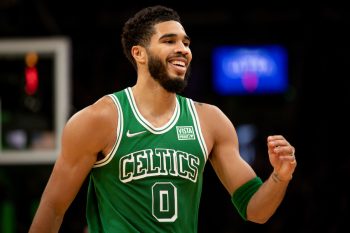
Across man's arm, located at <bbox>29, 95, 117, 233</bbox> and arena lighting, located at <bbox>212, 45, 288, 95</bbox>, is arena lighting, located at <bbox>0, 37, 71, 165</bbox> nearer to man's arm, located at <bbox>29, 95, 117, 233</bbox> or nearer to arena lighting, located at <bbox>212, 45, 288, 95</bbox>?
arena lighting, located at <bbox>212, 45, 288, 95</bbox>

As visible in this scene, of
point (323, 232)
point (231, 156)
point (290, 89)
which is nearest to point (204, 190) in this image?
point (323, 232)

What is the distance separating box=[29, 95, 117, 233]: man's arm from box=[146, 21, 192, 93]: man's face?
37cm

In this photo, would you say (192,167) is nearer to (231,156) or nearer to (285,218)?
(231,156)

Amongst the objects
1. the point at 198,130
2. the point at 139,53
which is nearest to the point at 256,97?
the point at 139,53

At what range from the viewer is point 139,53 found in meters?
3.90

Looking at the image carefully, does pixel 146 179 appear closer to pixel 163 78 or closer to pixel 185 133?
pixel 185 133

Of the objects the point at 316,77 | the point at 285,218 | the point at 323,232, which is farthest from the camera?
the point at 316,77

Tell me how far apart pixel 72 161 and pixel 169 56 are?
691mm

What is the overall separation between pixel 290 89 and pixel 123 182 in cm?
778

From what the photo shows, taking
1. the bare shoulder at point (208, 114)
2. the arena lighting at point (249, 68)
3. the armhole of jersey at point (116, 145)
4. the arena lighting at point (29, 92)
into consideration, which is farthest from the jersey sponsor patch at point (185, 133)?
the arena lighting at point (249, 68)

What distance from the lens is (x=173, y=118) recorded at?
12.3ft

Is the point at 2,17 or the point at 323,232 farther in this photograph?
the point at 2,17

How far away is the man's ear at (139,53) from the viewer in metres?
3.87

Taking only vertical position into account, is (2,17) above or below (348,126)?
above
